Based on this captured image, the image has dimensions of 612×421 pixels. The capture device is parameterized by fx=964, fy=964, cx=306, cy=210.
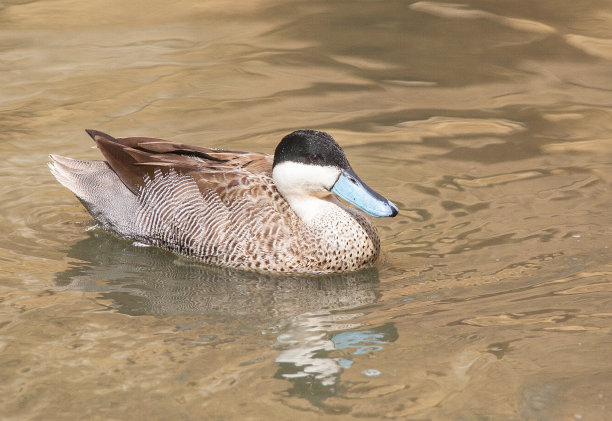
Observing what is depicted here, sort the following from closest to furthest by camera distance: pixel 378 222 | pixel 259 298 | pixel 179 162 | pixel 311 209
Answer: pixel 259 298 → pixel 311 209 → pixel 179 162 → pixel 378 222

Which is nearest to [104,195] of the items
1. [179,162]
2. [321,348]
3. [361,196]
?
[179,162]

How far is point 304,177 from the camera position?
7293 millimetres

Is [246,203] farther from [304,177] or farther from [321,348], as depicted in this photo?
[321,348]

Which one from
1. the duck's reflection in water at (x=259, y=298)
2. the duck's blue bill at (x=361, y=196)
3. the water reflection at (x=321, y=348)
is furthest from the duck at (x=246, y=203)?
the water reflection at (x=321, y=348)

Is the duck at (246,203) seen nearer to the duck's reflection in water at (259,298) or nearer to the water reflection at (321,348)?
the duck's reflection in water at (259,298)

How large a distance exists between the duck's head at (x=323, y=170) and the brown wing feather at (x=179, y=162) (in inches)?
20.9

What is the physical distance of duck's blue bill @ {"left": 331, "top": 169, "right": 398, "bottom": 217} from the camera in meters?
7.04

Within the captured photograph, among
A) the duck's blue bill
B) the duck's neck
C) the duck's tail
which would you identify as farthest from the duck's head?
the duck's tail

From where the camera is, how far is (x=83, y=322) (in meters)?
6.54

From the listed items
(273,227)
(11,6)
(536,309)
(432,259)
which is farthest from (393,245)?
(11,6)

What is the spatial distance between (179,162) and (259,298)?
1.54 meters

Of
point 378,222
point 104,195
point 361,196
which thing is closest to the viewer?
point 361,196

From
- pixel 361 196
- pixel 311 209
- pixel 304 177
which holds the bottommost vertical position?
pixel 311 209

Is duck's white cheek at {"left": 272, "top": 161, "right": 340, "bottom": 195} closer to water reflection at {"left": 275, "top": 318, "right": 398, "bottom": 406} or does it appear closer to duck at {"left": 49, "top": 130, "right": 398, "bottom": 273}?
duck at {"left": 49, "top": 130, "right": 398, "bottom": 273}
